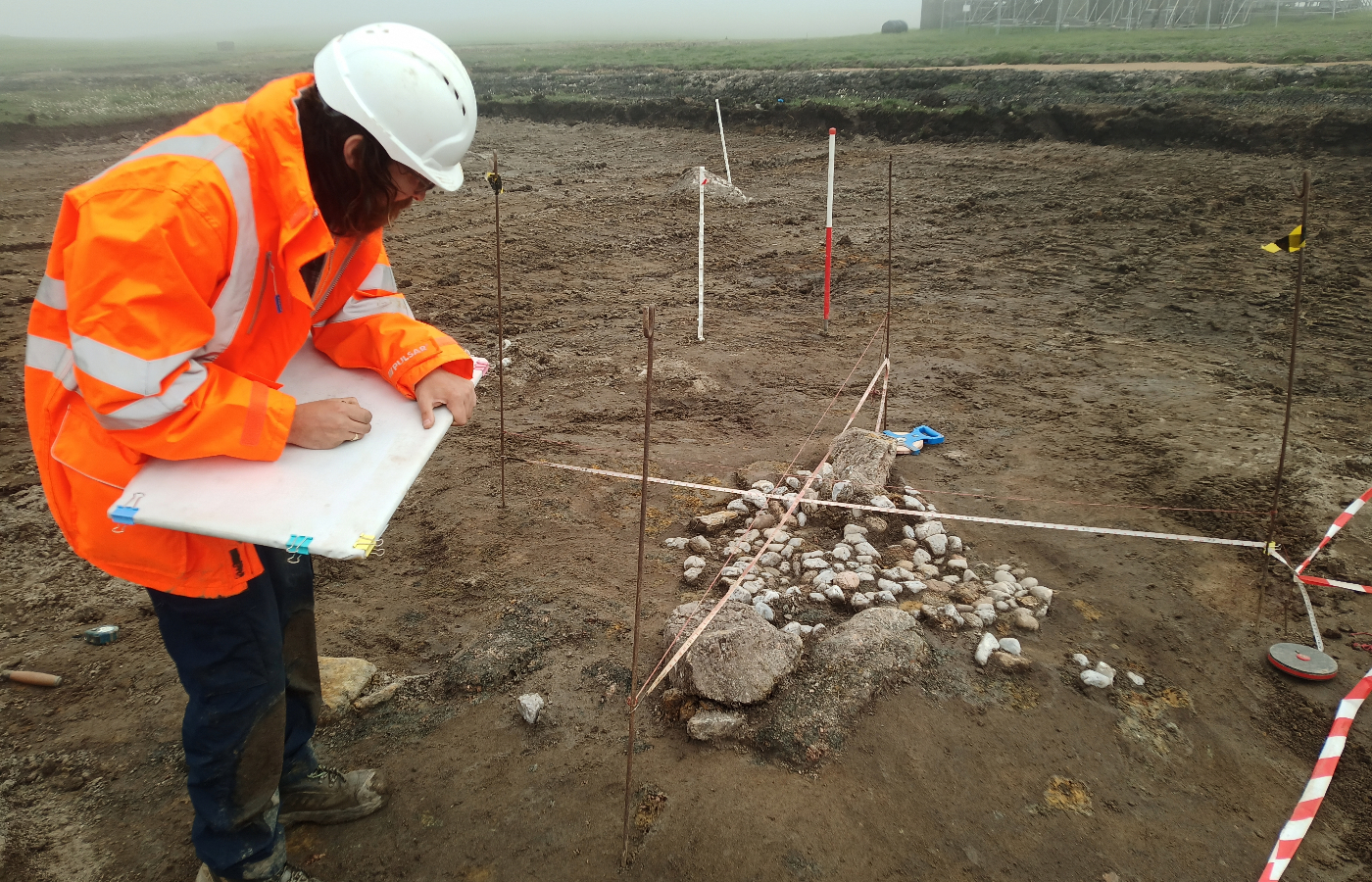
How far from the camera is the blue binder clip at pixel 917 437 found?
16.6ft

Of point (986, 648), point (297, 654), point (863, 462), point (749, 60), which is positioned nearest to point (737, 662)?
point (986, 648)

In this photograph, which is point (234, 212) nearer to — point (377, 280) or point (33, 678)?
point (377, 280)

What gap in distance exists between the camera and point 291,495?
1.74 metres

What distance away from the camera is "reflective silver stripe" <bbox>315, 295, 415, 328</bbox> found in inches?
87.9

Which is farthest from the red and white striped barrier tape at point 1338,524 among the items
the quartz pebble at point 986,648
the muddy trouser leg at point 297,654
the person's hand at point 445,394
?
the muddy trouser leg at point 297,654

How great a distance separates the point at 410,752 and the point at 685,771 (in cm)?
96

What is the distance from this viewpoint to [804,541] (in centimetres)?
411

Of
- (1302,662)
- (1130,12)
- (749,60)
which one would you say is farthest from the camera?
(749,60)

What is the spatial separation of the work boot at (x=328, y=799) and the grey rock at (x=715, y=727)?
1036 mm

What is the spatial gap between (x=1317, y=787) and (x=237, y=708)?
128 inches

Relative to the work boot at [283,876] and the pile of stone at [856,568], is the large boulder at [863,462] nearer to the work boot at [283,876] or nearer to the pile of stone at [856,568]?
the pile of stone at [856,568]

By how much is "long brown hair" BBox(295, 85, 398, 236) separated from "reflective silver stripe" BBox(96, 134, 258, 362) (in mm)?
152

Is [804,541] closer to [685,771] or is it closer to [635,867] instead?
[685,771]

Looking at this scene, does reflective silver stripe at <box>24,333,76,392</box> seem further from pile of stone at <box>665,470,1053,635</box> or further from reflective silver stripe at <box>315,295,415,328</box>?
pile of stone at <box>665,470,1053,635</box>
